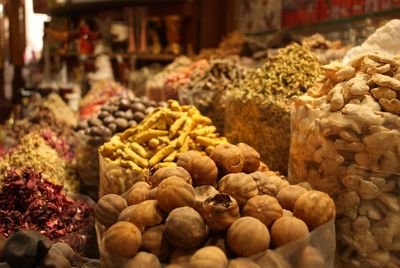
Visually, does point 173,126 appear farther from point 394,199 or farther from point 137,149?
point 394,199

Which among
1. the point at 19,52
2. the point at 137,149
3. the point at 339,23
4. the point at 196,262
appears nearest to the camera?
the point at 196,262

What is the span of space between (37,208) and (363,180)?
2.36 feet

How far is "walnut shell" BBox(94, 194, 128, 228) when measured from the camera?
2.52 feet

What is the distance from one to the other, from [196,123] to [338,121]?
0.55 metres

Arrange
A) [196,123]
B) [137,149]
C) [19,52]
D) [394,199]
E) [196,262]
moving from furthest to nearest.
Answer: [19,52]
[196,123]
[137,149]
[394,199]
[196,262]

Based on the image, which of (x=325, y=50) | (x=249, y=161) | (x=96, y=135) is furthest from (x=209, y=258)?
(x=325, y=50)

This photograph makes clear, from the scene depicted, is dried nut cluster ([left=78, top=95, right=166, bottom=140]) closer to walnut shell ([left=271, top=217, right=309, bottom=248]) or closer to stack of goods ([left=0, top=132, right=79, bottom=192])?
stack of goods ([left=0, top=132, right=79, bottom=192])

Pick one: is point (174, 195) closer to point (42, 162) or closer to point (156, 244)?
point (156, 244)

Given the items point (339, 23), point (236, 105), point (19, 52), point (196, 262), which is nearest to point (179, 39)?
point (19, 52)

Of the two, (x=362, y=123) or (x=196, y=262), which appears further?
(x=362, y=123)

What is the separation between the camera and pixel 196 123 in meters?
1.32

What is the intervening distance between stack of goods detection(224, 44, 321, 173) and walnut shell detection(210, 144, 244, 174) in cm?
38

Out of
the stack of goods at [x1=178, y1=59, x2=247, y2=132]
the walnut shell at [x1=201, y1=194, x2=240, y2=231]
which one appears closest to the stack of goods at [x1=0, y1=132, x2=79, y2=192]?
the stack of goods at [x1=178, y1=59, x2=247, y2=132]

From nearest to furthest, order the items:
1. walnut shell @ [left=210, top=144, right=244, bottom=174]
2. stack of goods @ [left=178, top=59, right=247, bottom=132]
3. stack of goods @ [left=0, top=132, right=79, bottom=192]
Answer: walnut shell @ [left=210, top=144, right=244, bottom=174] < stack of goods @ [left=0, top=132, right=79, bottom=192] < stack of goods @ [left=178, top=59, right=247, bottom=132]
